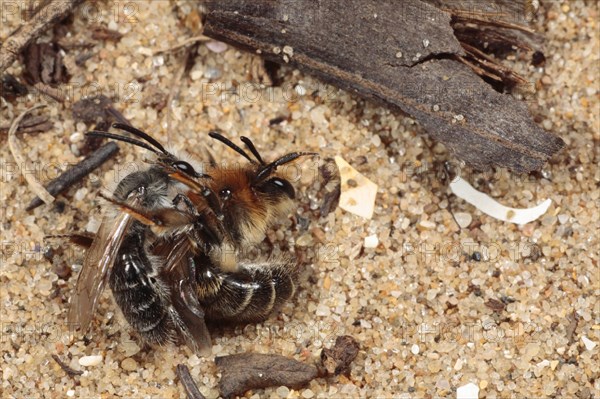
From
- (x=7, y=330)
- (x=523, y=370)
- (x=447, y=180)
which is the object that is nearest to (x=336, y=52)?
(x=447, y=180)

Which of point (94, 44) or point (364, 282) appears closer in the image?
point (364, 282)

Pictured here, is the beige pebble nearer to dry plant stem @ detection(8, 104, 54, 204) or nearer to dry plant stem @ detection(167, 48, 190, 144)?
dry plant stem @ detection(8, 104, 54, 204)

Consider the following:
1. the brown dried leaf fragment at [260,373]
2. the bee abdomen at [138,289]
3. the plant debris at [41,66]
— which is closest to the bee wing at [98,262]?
the bee abdomen at [138,289]

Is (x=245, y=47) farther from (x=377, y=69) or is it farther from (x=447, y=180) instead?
(x=447, y=180)

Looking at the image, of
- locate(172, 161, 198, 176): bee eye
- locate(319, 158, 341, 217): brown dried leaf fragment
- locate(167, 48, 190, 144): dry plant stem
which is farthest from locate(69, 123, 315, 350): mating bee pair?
locate(167, 48, 190, 144): dry plant stem

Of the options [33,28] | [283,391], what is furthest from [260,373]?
[33,28]

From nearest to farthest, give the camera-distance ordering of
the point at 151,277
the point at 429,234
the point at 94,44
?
the point at 151,277, the point at 429,234, the point at 94,44
